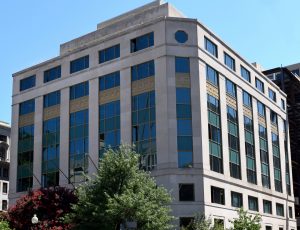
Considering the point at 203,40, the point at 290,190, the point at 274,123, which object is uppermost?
the point at 203,40

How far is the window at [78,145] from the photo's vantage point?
54.4 metres

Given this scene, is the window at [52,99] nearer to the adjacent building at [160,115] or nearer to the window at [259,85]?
the adjacent building at [160,115]

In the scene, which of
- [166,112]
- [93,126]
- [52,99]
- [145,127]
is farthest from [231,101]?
[52,99]

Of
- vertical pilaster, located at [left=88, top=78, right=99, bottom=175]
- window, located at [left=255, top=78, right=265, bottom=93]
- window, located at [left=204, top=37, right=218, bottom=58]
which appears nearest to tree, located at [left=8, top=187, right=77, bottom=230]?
vertical pilaster, located at [left=88, top=78, right=99, bottom=175]

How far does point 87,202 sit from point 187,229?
33.9ft

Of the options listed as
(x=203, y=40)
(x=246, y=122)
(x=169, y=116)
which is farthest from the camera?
(x=246, y=122)

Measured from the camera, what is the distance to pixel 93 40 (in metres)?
59.2

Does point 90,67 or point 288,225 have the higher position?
point 90,67

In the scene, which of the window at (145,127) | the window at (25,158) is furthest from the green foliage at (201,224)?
the window at (25,158)

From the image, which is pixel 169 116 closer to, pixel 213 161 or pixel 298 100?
pixel 213 161

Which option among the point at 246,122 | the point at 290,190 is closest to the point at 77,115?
the point at 246,122

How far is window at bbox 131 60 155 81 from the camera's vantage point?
166ft

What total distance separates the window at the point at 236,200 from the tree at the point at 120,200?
1672 centimetres

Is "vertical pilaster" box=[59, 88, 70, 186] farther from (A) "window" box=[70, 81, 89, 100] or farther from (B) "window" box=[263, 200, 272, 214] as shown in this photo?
(B) "window" box=[263, 200, 272, 214]
